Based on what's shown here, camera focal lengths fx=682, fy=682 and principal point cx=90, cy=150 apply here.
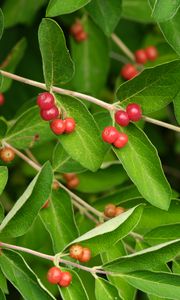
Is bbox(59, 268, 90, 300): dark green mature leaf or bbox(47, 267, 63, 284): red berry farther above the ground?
bbox(47, 267, 63, 284): red berry

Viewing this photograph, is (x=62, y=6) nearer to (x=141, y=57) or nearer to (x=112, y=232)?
(x=112, y=232)

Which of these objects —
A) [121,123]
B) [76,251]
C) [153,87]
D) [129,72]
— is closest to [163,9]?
[153,87]

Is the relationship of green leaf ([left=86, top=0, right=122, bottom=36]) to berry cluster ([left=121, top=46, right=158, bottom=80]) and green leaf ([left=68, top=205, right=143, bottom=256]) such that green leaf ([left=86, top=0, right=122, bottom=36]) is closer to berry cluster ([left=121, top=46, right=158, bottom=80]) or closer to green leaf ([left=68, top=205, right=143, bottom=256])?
berry cluster ([left=121, top=46, right=158, bottom=80])

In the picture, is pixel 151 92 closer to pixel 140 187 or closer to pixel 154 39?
pixel 140 187

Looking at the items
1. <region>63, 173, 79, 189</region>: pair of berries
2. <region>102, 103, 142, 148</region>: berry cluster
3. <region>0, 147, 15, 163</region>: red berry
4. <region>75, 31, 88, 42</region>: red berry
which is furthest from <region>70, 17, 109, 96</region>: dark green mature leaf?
<region>102, 103, 142, 148</region>: berry cluster

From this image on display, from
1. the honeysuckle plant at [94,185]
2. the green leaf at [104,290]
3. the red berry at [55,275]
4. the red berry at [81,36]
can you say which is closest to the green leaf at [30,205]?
the honeysuckle plant at [94,185]

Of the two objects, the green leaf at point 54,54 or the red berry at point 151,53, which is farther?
the red berry at point 151,53

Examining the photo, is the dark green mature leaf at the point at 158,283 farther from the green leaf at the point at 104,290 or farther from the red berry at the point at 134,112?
the red berry at the point at 134,112
